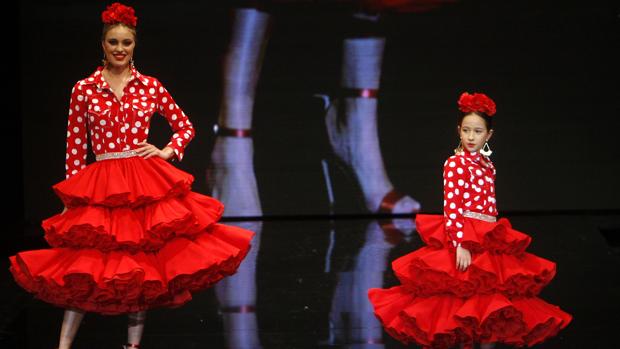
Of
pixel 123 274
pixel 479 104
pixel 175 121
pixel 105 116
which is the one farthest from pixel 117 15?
pixel 479 104

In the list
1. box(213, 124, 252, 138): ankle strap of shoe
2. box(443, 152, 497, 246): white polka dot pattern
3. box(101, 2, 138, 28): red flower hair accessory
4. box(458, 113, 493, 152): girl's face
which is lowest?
box(213, 124, 252, 138): ankle strap of shoe

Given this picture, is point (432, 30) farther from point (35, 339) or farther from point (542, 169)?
point (35, 339)

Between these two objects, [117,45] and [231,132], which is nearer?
[117,45]

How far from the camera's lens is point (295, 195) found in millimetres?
7297

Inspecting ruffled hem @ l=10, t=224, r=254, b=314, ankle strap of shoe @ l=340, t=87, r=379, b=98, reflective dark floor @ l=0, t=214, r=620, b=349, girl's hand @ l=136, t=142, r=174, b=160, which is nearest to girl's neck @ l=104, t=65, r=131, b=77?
girl's hand @ l=136, t=142, r=174, b=160

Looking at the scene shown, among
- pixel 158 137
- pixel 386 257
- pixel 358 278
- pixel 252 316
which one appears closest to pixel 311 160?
pixel 158 137

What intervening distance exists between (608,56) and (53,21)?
12.7 ft

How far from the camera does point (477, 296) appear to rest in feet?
11.5

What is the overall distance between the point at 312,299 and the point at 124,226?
4.98 feet

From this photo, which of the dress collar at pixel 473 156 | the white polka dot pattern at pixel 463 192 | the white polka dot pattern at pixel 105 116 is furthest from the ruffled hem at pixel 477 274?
the white polka dot pattern at pixel 105 116

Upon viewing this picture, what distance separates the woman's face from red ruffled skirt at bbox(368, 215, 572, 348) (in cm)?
130

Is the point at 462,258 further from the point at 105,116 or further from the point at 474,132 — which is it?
the point at 105,116

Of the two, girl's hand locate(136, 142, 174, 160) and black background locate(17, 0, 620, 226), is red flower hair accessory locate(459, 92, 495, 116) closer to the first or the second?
girl's hand locate(136, 142, 174, 160)

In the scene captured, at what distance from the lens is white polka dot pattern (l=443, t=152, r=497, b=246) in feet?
11.7
